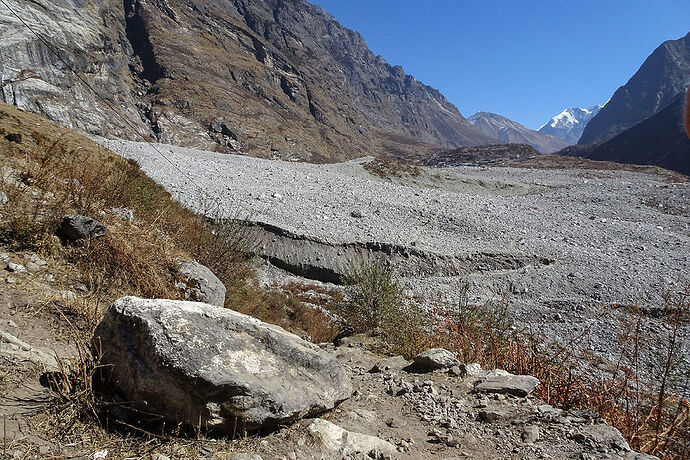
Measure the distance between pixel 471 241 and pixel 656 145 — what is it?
7469 cm

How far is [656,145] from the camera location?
2559 inches

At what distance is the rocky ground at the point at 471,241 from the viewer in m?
9.32

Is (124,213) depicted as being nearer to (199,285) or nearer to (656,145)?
(199,285)

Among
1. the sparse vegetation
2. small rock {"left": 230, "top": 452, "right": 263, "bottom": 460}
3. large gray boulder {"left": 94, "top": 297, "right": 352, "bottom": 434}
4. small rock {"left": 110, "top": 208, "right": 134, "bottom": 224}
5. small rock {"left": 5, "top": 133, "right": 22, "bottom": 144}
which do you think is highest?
small rock {"left": 5, "top": 133, "right": 22, "bottom": 144}

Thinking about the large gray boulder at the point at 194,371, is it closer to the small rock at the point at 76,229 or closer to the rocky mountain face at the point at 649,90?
the small rock at the point at 76,229

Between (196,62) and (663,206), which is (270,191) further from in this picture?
(196,62)

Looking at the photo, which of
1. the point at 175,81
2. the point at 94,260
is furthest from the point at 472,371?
the point at 175,81

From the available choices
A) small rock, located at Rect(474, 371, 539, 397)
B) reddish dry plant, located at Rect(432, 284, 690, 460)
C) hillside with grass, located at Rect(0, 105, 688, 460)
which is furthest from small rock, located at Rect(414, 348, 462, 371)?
reddish dry plant, located at Rect(432, 284, 690, 460)

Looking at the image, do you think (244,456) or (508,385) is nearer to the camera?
(244,456)

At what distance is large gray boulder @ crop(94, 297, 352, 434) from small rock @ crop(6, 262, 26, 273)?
1.68 meters

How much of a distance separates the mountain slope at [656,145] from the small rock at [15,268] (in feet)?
254

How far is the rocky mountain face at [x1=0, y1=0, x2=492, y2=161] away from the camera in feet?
111

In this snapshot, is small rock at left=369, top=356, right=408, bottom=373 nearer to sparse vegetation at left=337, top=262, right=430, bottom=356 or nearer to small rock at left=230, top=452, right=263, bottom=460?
sparse vegetation at left=337, top=262, right=430, bottom=356

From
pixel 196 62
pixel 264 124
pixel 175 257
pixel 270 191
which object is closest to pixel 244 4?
pixel 196 62
